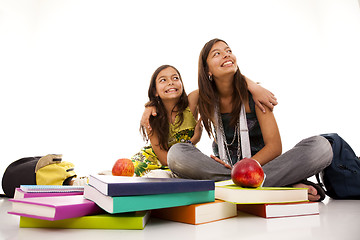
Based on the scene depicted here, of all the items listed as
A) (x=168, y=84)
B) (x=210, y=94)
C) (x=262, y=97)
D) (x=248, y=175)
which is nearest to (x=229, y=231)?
(x=248, y=175)

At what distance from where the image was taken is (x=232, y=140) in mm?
1417

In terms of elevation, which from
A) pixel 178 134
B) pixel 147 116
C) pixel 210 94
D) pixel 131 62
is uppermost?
pixel 131 62

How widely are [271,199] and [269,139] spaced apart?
0.57 m

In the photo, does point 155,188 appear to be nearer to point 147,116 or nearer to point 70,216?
point 70,216

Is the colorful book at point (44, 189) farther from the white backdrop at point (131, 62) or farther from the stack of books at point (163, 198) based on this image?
the white backdrop at point (131, 62)

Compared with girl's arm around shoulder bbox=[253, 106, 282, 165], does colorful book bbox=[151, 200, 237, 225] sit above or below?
below

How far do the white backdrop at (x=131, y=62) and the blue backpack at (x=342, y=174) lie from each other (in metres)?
1.42

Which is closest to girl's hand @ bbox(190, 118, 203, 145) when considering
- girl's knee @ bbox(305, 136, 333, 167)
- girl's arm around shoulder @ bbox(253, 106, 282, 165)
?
girl's arm around shoulder @ bbox(253, 106, 282, 165)

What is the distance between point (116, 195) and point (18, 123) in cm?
250

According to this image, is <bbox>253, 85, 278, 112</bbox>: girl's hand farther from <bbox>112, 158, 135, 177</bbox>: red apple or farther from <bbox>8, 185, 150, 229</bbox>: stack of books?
<bbox>8, 185, 150, 229</bbox>: stack of books

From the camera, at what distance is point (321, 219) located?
2.21 feet

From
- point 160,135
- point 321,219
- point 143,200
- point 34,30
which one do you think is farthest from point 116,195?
point 34,30

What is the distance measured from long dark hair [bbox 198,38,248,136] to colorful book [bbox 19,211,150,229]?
868mm

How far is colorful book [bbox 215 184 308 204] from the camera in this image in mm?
651
